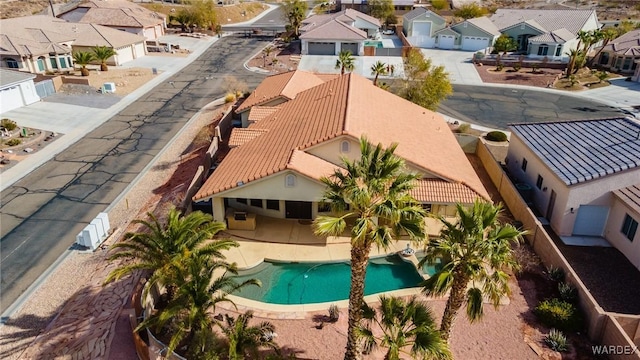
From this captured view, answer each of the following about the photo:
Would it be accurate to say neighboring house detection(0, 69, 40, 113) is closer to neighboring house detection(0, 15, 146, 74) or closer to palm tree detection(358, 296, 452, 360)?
neighboring house detection(0, 15, 146, 74)

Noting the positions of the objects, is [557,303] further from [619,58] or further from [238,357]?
[619,58]

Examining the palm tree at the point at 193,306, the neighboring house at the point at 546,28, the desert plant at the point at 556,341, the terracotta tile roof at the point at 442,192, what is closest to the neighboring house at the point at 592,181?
the terracotta tile roof at the point at 442,192

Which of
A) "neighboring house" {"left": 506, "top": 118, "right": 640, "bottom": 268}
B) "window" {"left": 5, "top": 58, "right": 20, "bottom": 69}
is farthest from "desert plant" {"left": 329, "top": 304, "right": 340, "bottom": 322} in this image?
"window" {"left": 5, "top": 58, "right": 20, "bottom": 69}

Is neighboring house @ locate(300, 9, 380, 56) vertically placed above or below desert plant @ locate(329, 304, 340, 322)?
above

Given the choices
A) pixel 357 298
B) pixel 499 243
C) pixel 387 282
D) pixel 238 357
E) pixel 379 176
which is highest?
pixel 379 176

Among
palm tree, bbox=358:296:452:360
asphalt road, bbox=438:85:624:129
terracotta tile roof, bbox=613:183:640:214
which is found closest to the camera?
palm tree, bbox=358:296:452:360

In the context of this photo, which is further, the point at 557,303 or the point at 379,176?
the point at 557,303

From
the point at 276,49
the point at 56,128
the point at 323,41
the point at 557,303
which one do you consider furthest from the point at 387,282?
the point at 276,49
